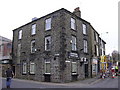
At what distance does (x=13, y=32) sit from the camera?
2723 cm

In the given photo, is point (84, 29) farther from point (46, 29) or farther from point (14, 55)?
point (14, 55)

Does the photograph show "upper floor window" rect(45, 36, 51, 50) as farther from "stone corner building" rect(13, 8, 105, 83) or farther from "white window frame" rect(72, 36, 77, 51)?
"white window frame" rect(72, 36, 77, 51)

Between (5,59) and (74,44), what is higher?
(74,44)

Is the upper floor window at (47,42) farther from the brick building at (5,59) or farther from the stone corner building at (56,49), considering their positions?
the brick building at (5,59)

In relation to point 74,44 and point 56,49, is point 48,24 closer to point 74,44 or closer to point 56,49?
point 56,49

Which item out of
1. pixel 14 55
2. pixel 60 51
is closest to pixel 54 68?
pixel 60 51

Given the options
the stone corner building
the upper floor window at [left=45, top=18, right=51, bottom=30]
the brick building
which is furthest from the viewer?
the brick building

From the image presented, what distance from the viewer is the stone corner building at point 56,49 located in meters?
17.8

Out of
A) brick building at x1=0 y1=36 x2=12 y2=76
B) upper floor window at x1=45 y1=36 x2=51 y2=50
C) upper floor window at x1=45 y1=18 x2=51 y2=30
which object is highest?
upper floor window at x1=45 y1=18 x2=51 y2=30

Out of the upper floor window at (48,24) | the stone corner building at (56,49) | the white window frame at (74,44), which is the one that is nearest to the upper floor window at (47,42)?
the stone corner building at (56,49)

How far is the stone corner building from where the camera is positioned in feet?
58.2

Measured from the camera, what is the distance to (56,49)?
59.3 ft

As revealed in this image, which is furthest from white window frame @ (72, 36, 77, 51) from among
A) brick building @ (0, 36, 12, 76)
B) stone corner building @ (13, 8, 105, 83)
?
brick building @ (0, 36, 12, 76)

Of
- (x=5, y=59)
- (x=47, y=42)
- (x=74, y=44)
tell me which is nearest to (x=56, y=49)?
(x=47, y=42)
